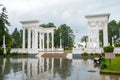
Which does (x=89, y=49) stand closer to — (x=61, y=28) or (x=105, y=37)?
(x=105, y=37)

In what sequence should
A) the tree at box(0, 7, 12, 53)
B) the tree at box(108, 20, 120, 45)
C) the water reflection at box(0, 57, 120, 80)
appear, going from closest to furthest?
the water reflection at box(0, 57, 120, 80)
the tree at box(0, 7, 12, 53)
the tree at box(108, 20, 120, 45)

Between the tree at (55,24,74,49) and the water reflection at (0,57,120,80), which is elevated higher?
the tree at (55,24,74,49)

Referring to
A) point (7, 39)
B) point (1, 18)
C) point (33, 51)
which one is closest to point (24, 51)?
point (33, 51)

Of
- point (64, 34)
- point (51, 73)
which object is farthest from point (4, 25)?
point (51, 73)

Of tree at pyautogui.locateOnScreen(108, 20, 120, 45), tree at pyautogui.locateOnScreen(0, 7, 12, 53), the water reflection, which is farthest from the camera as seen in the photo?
tree at pyautogui.locateOnScreen(108, 20, 120, 45)

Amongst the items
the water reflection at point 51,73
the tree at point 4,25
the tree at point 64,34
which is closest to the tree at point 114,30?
the tree at point 64,34

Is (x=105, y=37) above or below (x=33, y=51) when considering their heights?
above

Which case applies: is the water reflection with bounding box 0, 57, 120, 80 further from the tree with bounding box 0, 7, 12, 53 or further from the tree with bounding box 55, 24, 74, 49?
the tree with bounding box 55, 24, 74, 49

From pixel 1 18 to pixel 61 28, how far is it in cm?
3418

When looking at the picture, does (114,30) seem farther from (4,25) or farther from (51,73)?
(51,73)

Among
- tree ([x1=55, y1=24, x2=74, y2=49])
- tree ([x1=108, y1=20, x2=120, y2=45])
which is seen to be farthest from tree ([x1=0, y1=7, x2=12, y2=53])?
tree ([x1=108, y1=20, x2=120, y2=45])

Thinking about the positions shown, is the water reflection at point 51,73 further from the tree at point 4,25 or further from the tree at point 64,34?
the tree at point 64,34

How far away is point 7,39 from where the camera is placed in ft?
171

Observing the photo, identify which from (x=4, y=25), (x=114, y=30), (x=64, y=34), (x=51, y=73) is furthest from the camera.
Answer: (x=64, y=34)
